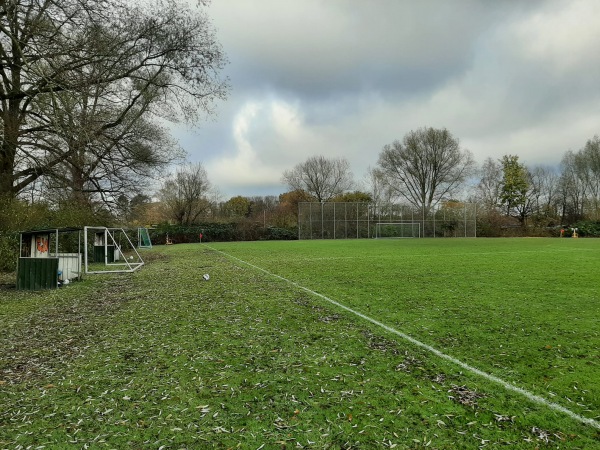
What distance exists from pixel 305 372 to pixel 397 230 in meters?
46.9

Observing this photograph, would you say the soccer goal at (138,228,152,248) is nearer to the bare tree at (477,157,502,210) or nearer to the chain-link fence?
the chain-link fence

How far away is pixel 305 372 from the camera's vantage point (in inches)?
156

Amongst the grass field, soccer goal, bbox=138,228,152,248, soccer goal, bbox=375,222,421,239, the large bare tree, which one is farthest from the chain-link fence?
the grass field

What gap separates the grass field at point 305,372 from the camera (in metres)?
2.82

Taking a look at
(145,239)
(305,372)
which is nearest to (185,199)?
(145,239)

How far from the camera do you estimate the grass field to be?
9.25ft

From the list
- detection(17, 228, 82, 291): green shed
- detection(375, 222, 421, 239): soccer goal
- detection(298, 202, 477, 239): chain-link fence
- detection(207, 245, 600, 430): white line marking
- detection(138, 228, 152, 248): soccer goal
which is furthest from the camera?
detection(375, 222, 421, 239): soccer goal

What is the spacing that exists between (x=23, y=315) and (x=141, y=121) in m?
15.5

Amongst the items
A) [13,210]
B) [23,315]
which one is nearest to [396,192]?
[13,210]

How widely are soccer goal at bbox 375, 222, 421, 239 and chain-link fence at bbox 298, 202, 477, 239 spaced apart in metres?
0.28

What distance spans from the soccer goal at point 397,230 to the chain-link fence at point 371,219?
28 cm

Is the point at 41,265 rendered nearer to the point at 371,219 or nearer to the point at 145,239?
the point at 145,239

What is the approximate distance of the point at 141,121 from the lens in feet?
66.9

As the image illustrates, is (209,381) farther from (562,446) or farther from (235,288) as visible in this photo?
(235,288)
